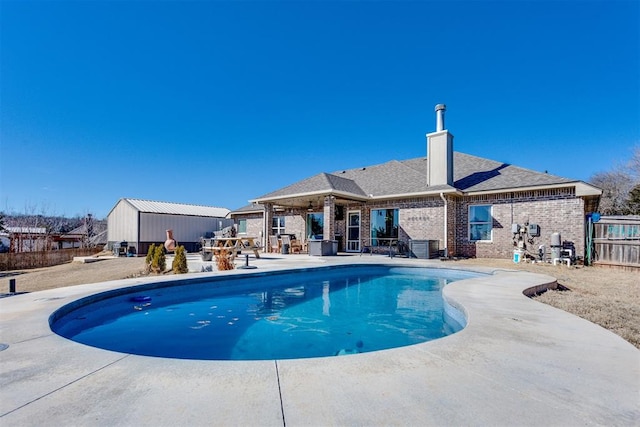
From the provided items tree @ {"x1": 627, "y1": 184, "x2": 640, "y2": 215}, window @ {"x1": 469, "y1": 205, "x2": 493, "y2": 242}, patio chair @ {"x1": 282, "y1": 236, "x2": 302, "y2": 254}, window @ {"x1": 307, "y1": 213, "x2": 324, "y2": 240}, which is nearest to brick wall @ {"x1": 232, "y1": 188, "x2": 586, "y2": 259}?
window @ {"x1": 469, "y1": 205, "x2": 493, "y2": 242}

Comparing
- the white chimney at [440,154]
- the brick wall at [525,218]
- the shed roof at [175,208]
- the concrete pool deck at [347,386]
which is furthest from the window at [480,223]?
the shed roof at [175,208]

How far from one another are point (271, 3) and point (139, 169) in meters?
22.7

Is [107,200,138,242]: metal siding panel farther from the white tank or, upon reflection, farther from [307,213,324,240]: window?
the white tank

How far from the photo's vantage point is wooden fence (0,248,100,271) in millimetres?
16266

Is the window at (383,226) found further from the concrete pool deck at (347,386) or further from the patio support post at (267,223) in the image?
the concrete pool deck at (347,386)

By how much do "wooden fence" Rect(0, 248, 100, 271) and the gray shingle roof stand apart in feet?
42.5

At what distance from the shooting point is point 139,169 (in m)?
27.9

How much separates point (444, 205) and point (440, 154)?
247cm

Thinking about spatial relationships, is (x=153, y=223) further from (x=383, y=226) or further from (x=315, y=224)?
(x=383, y=226)

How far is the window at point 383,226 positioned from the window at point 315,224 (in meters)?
3.38

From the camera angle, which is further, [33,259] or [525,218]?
[33,259]

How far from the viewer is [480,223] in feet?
44.5

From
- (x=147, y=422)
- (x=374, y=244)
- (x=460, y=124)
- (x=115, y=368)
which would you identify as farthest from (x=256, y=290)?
(x=460, y=124)

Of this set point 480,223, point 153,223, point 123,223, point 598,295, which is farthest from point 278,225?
point 598,295
